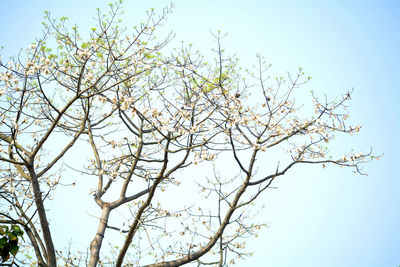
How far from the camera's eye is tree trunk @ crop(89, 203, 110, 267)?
8070 millimetres

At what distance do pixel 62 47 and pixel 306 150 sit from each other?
614 centimetres

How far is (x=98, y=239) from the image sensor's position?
27.7 feet

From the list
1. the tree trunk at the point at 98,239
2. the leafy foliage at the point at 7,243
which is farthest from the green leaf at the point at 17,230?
the tree trunk at the point at 98,239

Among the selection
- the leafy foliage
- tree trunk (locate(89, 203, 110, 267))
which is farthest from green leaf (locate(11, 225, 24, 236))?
tree trunk (locate(89, 203, 110, 267))

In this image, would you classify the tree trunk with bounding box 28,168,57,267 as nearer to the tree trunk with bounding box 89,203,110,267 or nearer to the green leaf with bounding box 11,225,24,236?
the green leaf with bounding box 11,225,24,236

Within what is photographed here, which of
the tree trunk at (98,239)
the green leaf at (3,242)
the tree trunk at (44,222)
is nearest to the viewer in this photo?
the green leaf at (3,242)

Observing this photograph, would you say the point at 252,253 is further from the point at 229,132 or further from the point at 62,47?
the point at 62,47

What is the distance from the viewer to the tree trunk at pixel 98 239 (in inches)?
318

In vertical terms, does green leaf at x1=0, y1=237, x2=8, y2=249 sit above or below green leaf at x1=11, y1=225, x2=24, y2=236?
below

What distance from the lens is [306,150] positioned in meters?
→ 8.01

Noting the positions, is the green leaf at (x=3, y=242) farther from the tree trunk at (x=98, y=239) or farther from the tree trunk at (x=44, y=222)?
the tree trunk at (x=98, y=239)

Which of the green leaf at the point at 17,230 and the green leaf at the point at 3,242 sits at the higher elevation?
the green leaf at the point at 17,230

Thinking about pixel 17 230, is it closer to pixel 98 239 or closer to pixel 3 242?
pixel 3 242

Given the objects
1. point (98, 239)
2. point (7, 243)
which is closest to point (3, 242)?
point (7, 243)
